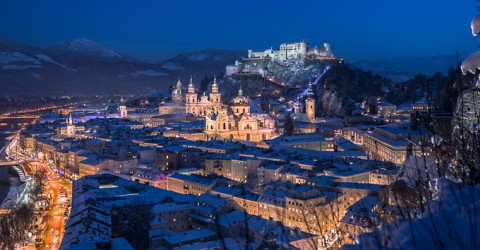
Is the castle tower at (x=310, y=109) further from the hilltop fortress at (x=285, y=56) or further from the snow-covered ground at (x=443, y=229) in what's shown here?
the snow-covered ground at (x=443, y=229)

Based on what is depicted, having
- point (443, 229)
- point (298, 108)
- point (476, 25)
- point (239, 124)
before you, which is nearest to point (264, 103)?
point (298, 108)

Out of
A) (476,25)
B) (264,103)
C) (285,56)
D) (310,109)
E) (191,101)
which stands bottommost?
(310,109)

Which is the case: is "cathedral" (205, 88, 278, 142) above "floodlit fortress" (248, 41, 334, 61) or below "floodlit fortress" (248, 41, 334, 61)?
below

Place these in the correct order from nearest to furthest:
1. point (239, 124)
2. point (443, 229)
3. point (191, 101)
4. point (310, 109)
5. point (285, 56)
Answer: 1. point (443, 229)
2. point (239, 124)
3. point (310, 109)
4. point (191, 101)
5. point (285, 56)

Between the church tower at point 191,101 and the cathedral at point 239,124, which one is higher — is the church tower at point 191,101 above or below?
above

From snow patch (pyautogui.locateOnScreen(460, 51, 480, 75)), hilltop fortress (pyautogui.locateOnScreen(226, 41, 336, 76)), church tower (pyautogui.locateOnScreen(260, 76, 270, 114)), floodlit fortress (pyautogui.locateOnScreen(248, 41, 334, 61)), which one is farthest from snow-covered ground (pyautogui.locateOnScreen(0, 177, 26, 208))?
floodlit fortress (pyautogui.locateOnScreen(248, 41, 334, 61))

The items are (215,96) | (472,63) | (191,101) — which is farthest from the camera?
(191,101)

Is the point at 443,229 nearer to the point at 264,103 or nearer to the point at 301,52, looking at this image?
the point at 264,103

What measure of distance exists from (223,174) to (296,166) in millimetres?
3927

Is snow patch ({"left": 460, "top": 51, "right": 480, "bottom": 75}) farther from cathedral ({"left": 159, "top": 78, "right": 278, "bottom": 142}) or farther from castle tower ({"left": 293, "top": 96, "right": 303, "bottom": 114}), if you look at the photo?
castle tower ({"left": 293, "top": 96, "right": 303, "bottom": 114})

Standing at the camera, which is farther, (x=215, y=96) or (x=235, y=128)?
(x=215, y=96)

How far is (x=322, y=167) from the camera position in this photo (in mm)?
22344

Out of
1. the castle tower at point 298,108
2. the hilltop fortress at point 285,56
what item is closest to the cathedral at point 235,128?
the castle tower at point 298,108

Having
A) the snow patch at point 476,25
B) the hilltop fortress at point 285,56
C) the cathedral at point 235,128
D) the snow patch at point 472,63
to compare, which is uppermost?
the hilltop fortress at point 285,56
